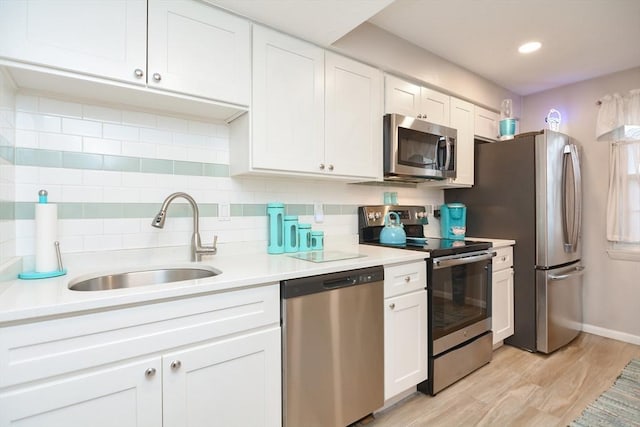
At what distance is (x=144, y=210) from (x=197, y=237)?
0.30m

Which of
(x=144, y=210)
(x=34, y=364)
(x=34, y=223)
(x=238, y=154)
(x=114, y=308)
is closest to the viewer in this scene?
(x=34, y=364)

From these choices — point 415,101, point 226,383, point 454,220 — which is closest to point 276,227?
point 226,383

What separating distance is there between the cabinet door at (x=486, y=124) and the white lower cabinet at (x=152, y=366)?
259 cm

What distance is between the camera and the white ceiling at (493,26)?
1.64 metres

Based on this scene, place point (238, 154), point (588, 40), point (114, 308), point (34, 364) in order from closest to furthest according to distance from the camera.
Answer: point (34, 364)
point (114, 308)
point (238, 154)
point (588, 40)

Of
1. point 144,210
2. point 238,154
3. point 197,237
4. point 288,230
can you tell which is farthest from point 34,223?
point 288,230

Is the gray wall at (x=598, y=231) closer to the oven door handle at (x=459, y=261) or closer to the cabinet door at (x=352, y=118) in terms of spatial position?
the oven door handle at (x=459, y=261)

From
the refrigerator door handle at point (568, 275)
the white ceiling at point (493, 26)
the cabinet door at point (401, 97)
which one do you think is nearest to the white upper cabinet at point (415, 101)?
the cabinet door at point (401, 97)

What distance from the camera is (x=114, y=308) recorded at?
1.03 m

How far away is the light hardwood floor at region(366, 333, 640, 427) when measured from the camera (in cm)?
181

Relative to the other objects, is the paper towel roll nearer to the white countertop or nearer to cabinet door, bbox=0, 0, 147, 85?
the white countertop

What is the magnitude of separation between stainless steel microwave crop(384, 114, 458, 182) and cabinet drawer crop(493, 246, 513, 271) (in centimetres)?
73

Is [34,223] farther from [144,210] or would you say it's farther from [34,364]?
[34,364]

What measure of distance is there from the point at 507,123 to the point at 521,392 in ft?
7.46
